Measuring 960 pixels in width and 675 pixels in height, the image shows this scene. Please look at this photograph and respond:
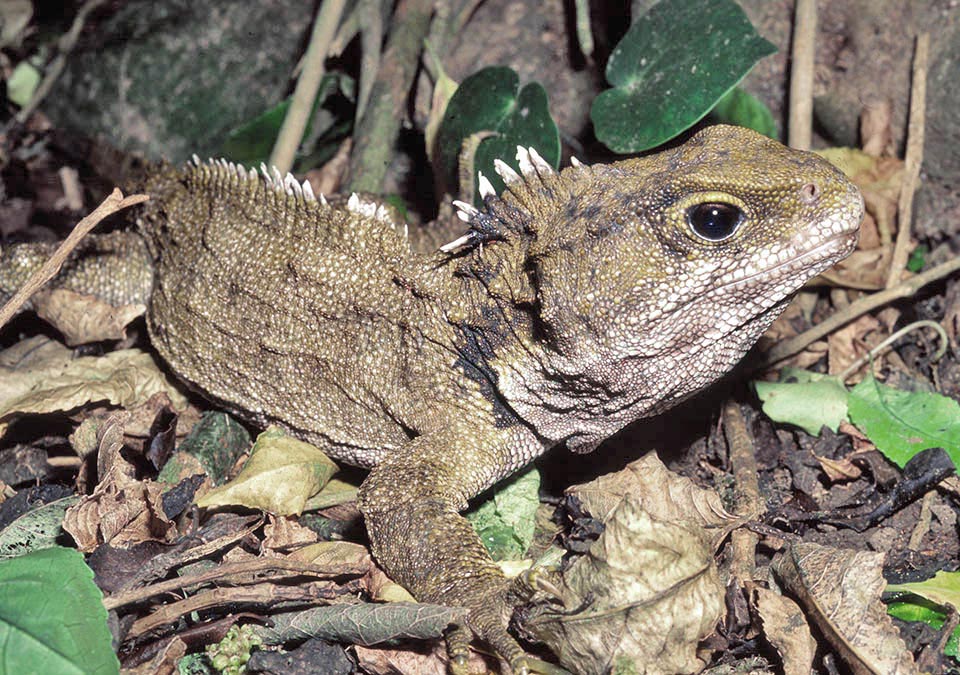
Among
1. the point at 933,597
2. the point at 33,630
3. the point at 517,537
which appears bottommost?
the point at 517,537

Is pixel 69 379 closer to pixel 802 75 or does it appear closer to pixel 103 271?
pixel 103 271

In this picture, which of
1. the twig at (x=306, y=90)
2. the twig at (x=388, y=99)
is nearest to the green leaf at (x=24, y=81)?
the twig at (x=306, y=90)

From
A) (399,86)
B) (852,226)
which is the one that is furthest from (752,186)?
(399,86)

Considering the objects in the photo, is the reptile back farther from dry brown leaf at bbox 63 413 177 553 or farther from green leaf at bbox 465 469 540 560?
dry brown leaf at bbox 63 413 177 553

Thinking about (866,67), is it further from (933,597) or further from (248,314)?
(248,314)

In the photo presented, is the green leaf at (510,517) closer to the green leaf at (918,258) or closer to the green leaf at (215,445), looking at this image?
the green leaf at (215,445)

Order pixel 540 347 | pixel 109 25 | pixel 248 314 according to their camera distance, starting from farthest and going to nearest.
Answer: pixel 109 25, pixel 248 314, pixel 540 347

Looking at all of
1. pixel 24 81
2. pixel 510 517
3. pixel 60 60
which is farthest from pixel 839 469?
pixel 24 81
